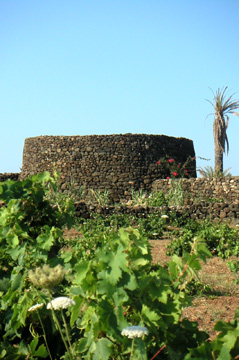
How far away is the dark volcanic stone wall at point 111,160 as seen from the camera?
18.6m

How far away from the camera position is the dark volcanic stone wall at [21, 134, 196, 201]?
18.6 meters

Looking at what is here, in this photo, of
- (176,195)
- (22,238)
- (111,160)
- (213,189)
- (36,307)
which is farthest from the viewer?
(111,160)

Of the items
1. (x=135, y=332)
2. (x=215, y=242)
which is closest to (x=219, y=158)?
(x=215, y=242)

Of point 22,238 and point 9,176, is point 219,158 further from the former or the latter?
point 22,238

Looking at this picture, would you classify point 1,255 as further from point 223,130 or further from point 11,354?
point 223,130

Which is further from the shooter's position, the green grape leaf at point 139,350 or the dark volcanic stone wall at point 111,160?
the dark volcanic stone wall at point 111,160

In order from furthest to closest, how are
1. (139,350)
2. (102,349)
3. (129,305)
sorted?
1. (129,305)
2. (102,349)
3. (139,350)

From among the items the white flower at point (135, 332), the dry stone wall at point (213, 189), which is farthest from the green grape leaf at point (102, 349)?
the dry stone wall at point (213, 189)

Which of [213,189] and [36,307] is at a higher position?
[36,307]

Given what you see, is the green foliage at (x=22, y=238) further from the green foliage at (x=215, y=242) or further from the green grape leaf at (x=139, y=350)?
the green foliage at (x=215, y=242)

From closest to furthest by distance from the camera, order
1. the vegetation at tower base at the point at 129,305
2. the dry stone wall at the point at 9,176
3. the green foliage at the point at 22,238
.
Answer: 1. the vegetation at tower base at the point at 129,305
2. the green foliage at the point at 22,238
3. the dry stone wall at the point at 9,176

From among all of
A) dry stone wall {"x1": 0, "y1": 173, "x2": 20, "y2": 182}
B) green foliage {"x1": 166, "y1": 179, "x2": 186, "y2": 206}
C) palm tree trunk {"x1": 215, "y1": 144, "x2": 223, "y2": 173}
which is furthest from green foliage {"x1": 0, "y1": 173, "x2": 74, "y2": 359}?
palm tree trunk {"x1": 215, "y1": 144, "x2": 223, "y2": 173}

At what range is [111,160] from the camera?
61.9 feet

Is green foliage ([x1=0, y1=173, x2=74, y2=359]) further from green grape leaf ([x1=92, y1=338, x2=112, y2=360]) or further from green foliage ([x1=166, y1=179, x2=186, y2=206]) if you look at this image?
green foliage ([x1=166, y1=179, x2=186, y2=206])
